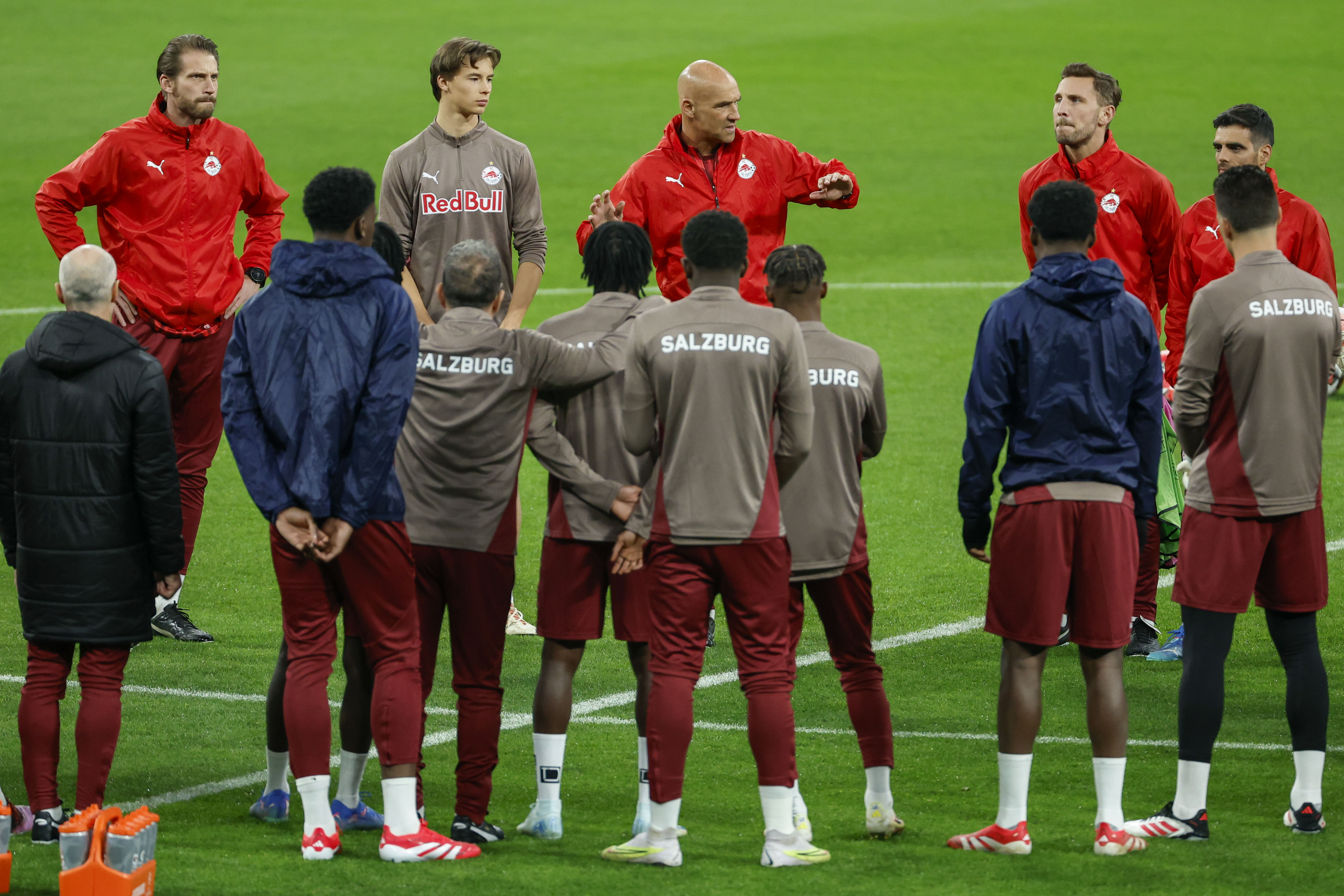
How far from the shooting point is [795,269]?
19.2 ft

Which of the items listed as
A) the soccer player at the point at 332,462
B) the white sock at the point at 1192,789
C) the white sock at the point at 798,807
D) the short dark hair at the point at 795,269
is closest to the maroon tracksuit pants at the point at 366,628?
the soccer player at the point at 332,462

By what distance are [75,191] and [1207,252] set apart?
543 cm

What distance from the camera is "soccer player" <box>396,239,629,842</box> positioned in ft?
19.0

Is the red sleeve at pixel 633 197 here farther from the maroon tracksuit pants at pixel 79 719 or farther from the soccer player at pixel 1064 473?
the maroon tracksuit pants at pixel 79 719

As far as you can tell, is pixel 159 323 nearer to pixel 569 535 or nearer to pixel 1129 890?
pixel 569 535

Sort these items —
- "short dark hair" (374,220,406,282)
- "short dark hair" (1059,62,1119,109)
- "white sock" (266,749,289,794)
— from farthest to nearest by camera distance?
"short dark hair" (1059,62,1119,109) < "short dark hair" (374,220,406,282) < "white sock" (266,749,289,794)

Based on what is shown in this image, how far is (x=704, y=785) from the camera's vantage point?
6.58m

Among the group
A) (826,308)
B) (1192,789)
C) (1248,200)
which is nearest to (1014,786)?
(1192,789)

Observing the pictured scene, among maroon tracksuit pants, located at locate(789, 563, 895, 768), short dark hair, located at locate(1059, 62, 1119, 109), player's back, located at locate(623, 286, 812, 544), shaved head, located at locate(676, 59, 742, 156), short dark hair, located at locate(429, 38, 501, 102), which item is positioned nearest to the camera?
player's back, located at locate(623, 286, 812, 544)

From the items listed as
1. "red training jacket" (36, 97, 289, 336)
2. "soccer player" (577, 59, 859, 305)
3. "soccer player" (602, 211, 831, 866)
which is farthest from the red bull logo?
"soccer player" (602, 211, 831, 866)

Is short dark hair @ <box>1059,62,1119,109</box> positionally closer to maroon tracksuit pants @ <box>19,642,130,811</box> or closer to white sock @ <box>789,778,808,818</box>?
white sock @ <box>789,778,808,818</box>

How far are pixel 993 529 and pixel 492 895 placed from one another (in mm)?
1944

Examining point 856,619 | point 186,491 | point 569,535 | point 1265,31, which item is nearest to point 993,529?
point 856,619

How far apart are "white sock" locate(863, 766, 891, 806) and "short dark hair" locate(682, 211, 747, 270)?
1.70m
